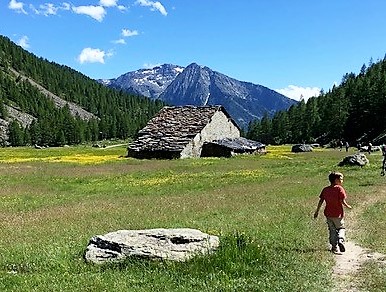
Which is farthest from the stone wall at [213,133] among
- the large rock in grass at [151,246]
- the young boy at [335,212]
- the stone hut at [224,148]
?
the large rock in grass at [151,246]

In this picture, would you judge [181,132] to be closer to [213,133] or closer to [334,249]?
[213,133]

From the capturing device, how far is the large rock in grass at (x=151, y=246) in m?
11.9

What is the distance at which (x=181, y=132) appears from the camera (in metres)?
71.9

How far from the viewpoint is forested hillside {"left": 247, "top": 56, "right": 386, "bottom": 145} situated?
12444cm

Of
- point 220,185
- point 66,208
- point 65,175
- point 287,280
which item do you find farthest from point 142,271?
point 65,175

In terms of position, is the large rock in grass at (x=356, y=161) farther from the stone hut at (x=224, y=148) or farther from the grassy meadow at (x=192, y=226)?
the stone hut at (x=224, y=148)

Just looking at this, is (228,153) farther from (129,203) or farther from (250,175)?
(129,203)

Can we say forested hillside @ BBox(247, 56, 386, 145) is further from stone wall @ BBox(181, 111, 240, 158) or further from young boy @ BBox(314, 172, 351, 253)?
young boy @ BBox(314, 172, 351, 253)

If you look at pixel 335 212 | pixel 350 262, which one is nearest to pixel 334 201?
pixel 335 212

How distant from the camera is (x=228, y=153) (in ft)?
234

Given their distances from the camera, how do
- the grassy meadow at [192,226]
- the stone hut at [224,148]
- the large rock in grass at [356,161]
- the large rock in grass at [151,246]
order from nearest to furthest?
1. the grassy meadow at [192,226]
2. the large rock in grass at [151,246]
3. the large rock in grass at [356,161]
4. the stone hut at [224,148]

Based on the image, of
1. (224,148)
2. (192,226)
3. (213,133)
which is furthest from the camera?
(213,133)

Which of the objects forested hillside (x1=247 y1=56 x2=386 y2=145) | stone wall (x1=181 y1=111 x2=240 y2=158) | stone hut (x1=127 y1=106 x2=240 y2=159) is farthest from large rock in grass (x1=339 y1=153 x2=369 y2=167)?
forested hillside (x1=247 y1=56 x2=386 y2=145)

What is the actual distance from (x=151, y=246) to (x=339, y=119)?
423ft
